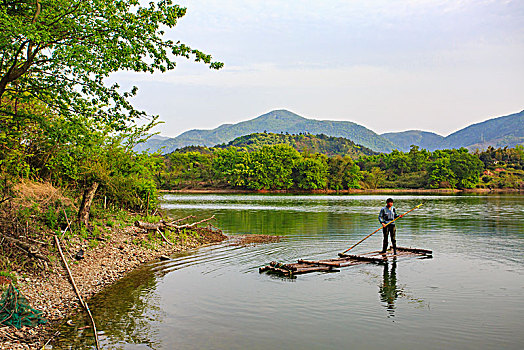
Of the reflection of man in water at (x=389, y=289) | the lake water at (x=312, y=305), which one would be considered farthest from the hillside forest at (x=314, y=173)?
the reflection of man in water at (x=389, y=289)

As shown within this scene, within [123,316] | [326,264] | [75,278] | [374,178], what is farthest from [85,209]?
[374,178]

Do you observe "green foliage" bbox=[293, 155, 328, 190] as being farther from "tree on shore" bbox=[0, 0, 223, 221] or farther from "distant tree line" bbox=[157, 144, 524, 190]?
"tree on shore" bbox=[0, 0, 223, 221]

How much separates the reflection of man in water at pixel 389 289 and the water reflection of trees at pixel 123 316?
19.0ft

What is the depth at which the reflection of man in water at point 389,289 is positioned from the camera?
35.0ft

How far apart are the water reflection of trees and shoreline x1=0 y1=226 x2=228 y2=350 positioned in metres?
0.29

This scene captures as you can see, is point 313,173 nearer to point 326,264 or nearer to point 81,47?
point 326,264

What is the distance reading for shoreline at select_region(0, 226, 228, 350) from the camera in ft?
26.4

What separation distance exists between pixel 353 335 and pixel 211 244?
40.1 ft

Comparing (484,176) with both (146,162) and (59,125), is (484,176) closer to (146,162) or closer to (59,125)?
(146,162)

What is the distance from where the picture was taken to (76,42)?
10.6m

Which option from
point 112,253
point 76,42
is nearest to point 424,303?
point 112,253

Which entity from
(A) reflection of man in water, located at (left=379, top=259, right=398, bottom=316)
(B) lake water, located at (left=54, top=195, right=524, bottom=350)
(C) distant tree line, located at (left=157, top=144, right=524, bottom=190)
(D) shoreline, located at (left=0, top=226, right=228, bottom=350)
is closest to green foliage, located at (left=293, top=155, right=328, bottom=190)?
(C) distant tree line, located at (left=157, top=144, right=524, bottom=190)

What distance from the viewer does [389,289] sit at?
39.8 feet

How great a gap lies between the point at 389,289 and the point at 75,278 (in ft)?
29.6
